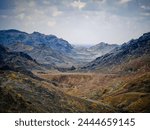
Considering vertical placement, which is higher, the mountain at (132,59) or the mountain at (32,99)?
the mountain at (132,59)

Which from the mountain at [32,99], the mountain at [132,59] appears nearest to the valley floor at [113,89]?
the mountain at [32,99]

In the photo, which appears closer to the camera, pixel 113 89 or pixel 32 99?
pixel 32 99

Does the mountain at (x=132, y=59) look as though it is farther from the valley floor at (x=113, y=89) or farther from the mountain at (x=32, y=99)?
the mountain at (x=32, y=99)

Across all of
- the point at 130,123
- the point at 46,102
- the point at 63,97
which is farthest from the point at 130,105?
the point at 130,123

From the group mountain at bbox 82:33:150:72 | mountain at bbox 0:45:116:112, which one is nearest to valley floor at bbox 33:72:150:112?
A: mountain at bbox 0:45:116:112

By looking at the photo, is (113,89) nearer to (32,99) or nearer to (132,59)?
(32,99)

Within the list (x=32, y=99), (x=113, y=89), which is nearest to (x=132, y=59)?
(x=113, y=89)

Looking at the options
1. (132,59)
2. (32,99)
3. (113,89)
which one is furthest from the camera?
(132,59)

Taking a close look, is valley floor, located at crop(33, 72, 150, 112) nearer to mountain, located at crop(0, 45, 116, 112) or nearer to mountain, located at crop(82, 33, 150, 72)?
mountain, located at crop(0, 45, 116, 112)

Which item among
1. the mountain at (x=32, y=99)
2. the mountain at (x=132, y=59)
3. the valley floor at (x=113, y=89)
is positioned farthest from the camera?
the mountain at (x=132, y=59)

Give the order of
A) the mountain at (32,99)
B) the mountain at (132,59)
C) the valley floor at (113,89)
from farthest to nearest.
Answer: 1. the mountain at (132,59)
2. the valley floor at (113,89)
3. the mountain at (32,99)

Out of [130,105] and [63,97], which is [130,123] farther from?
[130,105]

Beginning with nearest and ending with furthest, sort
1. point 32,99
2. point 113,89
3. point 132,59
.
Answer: point 32,99
point 113,89
point 132,59

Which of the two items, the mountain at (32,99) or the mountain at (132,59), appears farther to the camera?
the mountain at (132,59)
